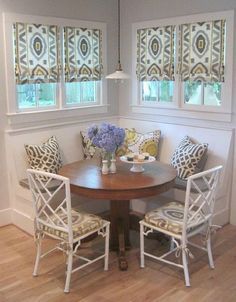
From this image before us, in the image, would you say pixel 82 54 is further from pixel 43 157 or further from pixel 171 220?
pixel 171 220

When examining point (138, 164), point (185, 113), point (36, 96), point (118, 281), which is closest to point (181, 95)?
point (185, 113)

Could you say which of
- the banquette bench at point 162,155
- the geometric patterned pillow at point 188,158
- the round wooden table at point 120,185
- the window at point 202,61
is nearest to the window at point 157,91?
the window at point 202,61

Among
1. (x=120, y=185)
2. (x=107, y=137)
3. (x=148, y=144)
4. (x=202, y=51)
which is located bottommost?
(x=120, y=185)

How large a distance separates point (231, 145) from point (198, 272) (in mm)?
1404

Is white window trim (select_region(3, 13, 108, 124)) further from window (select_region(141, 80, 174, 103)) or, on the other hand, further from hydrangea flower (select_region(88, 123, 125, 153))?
hydrangea flower (select_region(88, 123, 125, 153))

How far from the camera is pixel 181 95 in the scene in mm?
Answer: 4496

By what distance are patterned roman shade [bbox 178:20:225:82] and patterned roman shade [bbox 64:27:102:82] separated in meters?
1.04

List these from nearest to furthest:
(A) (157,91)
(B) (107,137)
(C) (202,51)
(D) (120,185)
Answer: (D) (120,185), (B) (107,137), (C) (202,51), (A) (157,91)

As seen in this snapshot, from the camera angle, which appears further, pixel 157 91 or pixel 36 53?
pixel 157 91

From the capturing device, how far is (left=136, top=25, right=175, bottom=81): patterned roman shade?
4.50m

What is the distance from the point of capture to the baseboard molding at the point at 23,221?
402 cm

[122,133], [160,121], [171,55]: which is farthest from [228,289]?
[171,55]

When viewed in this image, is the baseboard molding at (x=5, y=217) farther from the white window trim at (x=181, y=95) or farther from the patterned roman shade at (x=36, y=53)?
the white window trim at (x=181, y=95)

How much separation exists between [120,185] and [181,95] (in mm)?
1758
